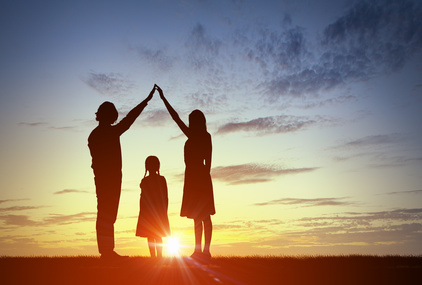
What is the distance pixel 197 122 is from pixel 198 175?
58.2 inches

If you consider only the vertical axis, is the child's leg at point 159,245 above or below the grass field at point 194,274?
above

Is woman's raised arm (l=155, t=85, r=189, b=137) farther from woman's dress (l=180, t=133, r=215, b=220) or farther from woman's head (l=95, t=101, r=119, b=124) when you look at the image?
woman's head (l=95, t=101, r=119, b=124)

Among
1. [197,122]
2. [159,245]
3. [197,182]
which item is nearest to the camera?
[197,122]

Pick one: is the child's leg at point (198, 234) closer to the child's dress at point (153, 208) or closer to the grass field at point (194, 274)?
the grass field at point (194, 274)

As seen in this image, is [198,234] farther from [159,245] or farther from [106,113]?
[106,113]

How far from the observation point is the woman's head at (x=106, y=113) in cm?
1319

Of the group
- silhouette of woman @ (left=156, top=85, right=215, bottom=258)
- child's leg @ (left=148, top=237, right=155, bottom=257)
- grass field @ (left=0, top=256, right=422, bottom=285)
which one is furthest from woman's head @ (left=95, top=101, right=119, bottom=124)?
child's leg @ (left=148, top=237, right=155, bottom=257)

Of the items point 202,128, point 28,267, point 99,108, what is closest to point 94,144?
point 99,108

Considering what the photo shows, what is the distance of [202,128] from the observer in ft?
43.9

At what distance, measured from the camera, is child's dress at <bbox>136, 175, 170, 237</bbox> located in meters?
14.5

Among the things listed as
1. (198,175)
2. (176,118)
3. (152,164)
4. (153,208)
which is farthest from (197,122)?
(153,208)

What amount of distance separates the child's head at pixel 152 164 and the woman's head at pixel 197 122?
1.70 meters

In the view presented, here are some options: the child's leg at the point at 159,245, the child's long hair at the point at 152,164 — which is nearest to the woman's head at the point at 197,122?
the child's long hair at the point at 152,164

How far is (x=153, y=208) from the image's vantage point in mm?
14805
